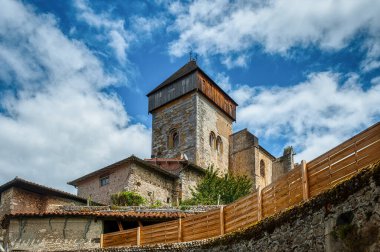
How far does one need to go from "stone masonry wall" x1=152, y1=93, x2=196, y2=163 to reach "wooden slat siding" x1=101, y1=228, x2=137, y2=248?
63.0 feet

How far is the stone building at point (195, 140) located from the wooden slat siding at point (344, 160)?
78.3 feet

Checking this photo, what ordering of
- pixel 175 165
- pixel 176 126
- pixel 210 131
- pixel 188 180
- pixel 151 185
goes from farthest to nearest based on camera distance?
pixel 176 126 → pixel 210 131 → pixel 175 165 → pixel 188 180 → pixel 151 185

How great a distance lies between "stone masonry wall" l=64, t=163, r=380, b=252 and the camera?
7258 mm

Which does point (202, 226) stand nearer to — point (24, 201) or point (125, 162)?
point (24, 201)

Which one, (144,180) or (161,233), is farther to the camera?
(144,180)

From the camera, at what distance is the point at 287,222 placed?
993cm

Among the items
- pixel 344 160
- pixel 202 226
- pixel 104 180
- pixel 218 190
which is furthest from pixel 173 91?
pixel 344 160

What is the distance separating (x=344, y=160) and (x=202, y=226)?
689 centimetres

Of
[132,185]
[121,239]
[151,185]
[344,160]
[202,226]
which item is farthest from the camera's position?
[151,185]

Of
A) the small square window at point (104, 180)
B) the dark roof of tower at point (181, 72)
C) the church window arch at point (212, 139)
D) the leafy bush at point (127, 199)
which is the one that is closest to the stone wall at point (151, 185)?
the leafy bush at point (127, 199)

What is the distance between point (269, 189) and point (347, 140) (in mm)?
3447

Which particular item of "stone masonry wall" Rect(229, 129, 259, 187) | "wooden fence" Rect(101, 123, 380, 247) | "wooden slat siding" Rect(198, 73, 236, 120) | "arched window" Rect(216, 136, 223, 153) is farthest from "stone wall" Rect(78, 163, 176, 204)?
"wooden fence" Rect(101, 123, 380, 247)

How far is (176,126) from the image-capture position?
40.7 meters

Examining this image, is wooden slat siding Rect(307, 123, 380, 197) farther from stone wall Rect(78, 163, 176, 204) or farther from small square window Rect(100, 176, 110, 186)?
small square window Rect(100, 176, 110, 186)
